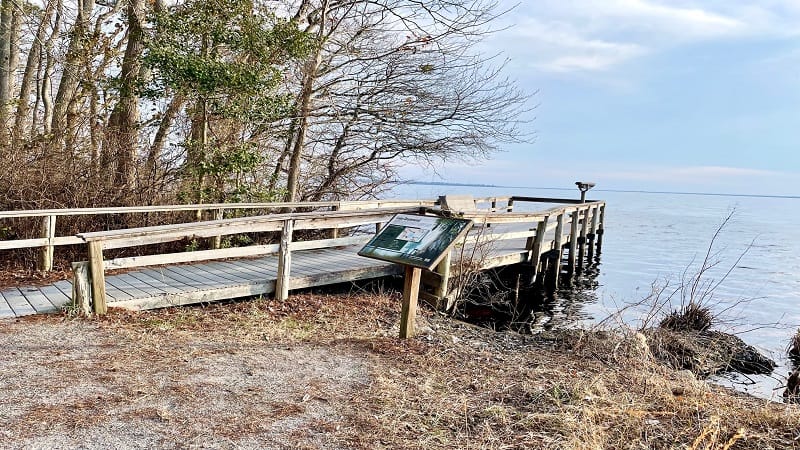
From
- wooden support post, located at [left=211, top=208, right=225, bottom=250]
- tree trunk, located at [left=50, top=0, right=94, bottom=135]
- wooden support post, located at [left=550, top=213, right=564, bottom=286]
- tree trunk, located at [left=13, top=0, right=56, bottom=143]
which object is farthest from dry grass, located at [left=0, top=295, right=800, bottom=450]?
wooden support post, located at [left=550, top=213, right=564, bottom=286]

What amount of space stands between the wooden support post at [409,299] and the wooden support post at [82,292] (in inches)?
122

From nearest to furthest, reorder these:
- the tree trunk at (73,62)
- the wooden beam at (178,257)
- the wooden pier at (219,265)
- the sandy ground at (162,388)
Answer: the sandy ground at (162,388), the wooden pier at (219,265), the wooden beam at (178,257), the tree trunk at (73,62)

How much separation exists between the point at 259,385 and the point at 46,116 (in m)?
9.92

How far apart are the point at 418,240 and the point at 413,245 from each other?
Answer: 2.8 inches

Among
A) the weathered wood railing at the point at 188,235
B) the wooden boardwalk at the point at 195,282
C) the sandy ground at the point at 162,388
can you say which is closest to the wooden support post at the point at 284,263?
the weathered wood railing at the point at 188,235

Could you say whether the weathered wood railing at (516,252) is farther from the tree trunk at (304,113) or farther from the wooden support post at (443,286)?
the tree trunk at (304,113)

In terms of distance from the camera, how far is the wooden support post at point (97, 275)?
5.23m

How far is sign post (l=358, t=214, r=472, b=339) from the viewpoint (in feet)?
15.1

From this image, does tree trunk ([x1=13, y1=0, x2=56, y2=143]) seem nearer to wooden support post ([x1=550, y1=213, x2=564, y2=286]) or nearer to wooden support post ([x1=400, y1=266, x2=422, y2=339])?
wooden support post ([x1=400, y1=266, x2=422, y2=339])

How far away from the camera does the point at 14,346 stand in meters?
4.43

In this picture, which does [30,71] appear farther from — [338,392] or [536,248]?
[338,392]

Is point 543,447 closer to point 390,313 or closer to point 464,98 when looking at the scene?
point 390,313

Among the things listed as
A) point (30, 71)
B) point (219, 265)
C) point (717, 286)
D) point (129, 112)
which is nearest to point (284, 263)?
point (219, 265)

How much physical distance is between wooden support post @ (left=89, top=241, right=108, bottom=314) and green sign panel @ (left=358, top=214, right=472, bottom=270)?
102 inches
